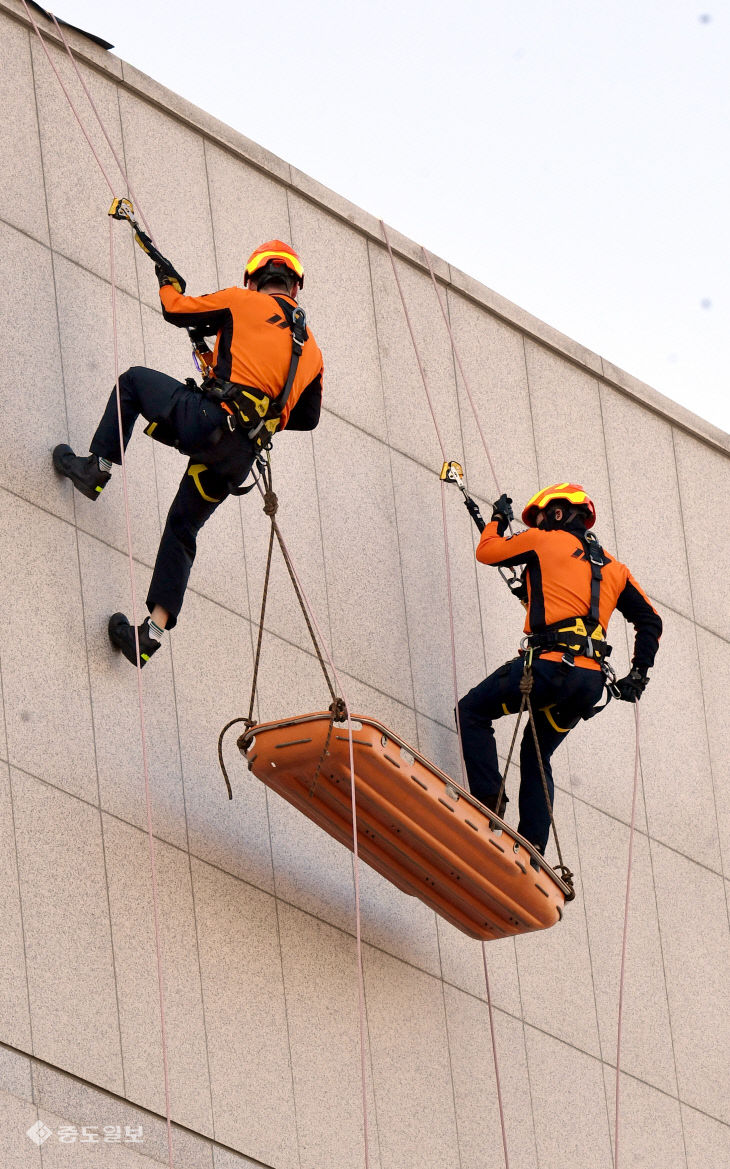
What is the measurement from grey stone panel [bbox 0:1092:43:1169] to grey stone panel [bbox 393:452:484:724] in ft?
10.3

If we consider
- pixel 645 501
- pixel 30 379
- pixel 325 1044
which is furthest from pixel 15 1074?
pixel 645 501

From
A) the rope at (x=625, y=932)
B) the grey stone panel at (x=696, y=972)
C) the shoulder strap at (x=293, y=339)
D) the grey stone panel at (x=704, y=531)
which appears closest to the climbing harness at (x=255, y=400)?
the shoulder strap at (x=293, y=339)

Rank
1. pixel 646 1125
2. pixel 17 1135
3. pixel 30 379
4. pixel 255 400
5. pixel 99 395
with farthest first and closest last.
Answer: pixel 646 1125 < pixel 99 395 < pixel 30 379 < pixel 255 400 < pixel 17 1135

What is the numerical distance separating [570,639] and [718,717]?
8.79 feet

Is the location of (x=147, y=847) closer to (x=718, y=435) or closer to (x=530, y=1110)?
(x=530, y=1110)

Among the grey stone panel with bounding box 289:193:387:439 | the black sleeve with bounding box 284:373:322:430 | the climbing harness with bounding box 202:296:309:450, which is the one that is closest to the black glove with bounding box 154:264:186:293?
the climbing harness with bounding box 202:296:309:450

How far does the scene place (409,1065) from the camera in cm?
907

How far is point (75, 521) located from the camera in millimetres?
8766

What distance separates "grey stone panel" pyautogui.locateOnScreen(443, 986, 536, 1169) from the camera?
9.20 m

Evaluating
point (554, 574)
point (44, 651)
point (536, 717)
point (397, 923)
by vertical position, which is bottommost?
point (397, 923)

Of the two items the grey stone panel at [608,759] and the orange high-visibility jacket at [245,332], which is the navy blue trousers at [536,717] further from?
the orange high-visibility jacket at [245,332]

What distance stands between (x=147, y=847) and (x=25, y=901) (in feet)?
2.24

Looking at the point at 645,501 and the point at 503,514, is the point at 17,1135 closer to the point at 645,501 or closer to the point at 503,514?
the point at 503,514

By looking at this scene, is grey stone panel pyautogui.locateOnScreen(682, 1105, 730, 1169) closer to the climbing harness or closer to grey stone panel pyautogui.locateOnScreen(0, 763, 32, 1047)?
grey stone panel pyautogui.locateOnScreen(0, 763, 32, 1047)
